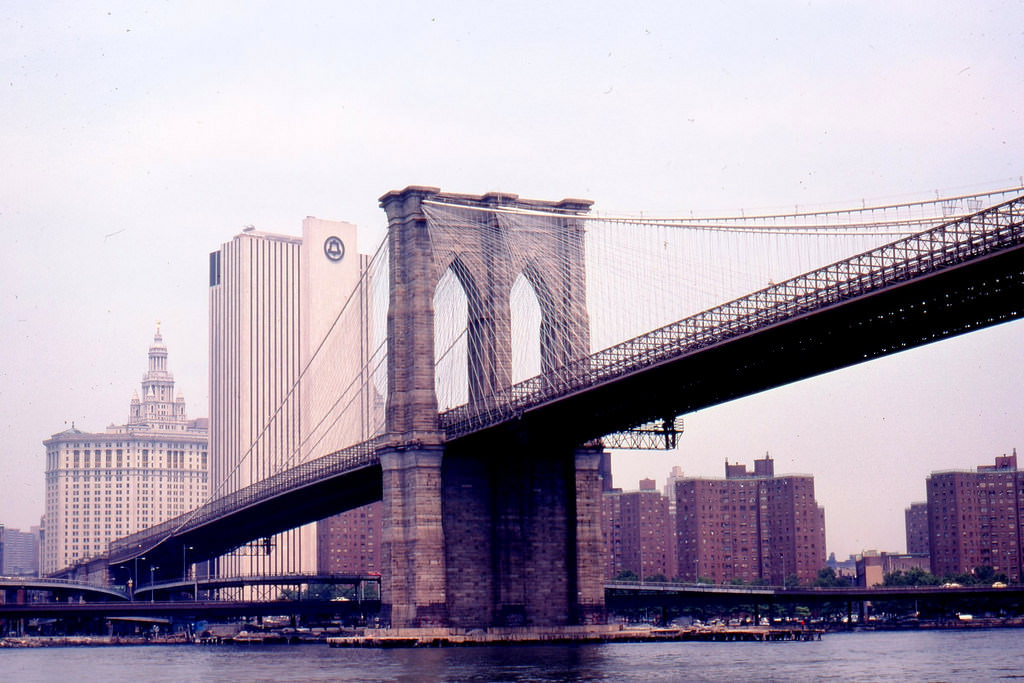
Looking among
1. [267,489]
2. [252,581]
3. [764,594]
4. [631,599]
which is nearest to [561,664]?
[267,489]

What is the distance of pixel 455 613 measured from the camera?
75.8 m

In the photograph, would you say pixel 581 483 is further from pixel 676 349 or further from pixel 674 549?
pixel 674 549

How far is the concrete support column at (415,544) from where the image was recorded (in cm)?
7425

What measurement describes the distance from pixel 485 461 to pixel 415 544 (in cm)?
604

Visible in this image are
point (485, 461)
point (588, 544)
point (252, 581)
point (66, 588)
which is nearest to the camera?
point (485, 461)

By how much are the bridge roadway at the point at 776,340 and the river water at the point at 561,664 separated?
1057cm

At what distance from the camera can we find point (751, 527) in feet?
614

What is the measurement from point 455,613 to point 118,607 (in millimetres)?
45643

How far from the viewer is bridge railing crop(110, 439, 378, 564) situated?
85.7 m

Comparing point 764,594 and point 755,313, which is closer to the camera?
point 755,313

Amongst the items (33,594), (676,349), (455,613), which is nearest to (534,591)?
(455,613)

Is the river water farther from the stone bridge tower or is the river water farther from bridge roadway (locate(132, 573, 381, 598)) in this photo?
bridge roadway (locate(132, 573, 381, 598))

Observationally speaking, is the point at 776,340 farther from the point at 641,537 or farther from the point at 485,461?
the point at 641,537

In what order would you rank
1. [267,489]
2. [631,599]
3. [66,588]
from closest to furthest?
[267,489]
[66,588]
[631,599]
